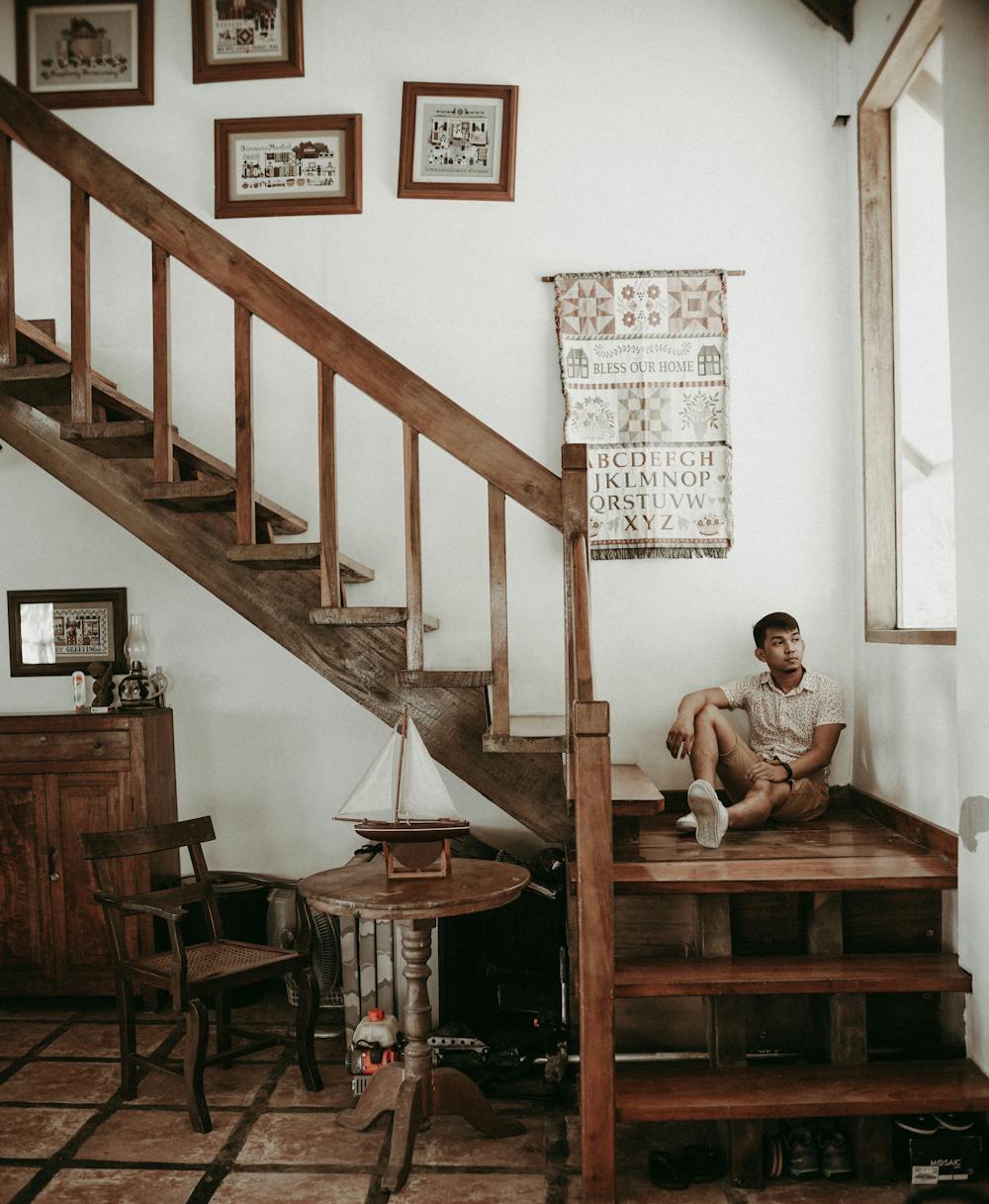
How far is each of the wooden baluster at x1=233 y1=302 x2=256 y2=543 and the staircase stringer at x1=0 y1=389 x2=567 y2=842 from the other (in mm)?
221

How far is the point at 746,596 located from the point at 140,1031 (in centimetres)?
286

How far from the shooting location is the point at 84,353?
3.46 meters

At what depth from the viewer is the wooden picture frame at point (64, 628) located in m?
4.60

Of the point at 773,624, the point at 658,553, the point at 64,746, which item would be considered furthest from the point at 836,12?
the point at 64,746

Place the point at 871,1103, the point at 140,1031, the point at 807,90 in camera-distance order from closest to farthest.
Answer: the point at 871,1103 < the point at 140,1031 < the point at 807,90

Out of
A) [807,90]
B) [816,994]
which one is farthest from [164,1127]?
[807,90]

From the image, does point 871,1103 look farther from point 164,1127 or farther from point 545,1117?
point 164,1127

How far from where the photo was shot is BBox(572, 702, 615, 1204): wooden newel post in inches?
104

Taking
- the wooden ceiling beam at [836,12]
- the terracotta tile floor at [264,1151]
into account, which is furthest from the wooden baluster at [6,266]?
the wooden ceiling beam at [836,12]

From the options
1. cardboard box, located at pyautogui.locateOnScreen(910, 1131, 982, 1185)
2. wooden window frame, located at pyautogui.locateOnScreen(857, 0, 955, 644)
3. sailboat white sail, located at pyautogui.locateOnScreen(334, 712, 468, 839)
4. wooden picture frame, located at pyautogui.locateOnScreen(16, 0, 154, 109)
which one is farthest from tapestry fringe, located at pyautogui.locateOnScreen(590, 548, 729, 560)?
wooden picture frame, located at pyautogui.locateOnScreen(16, 0, 154, 109)

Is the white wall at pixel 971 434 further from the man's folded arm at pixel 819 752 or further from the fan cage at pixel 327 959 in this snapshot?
the fan cage at pixel 327 959

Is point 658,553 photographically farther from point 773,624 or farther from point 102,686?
point 102,686

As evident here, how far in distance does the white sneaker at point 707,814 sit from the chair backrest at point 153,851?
1649 millimetres

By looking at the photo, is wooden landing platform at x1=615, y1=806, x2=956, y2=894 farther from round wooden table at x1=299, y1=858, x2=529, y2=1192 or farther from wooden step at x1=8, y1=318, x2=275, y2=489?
wooden step at x1=8, y1=318, x2=275, y2=489
